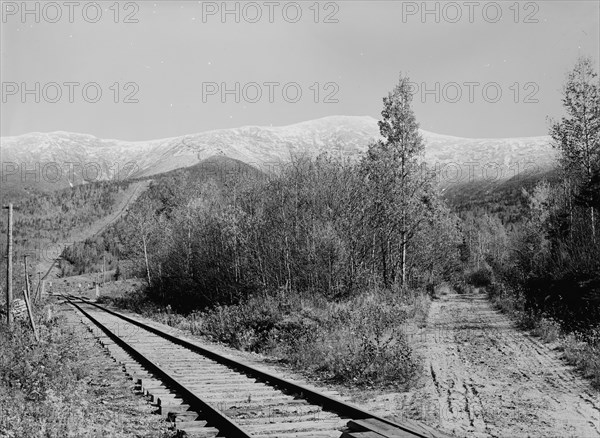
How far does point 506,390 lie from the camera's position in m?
9.20

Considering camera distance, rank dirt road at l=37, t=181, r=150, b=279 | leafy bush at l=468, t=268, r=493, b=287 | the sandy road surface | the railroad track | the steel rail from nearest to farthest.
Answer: the railroad track
the steel rail
the sandy road surface
leafy bush at l=468, t=268, r=493, b=287
dirt road at l=37, t=181, r=150, b=279

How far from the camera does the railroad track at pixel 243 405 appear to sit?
6.26m

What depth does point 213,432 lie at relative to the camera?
6609 millimetres

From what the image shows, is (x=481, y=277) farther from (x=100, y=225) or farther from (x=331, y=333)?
(x=100, y=225)

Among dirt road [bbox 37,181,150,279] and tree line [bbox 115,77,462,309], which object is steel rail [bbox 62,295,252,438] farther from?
dirt road [bbox 37,181,150,279]

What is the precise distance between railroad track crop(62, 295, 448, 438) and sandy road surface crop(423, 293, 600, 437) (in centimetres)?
148

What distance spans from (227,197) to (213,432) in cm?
2385

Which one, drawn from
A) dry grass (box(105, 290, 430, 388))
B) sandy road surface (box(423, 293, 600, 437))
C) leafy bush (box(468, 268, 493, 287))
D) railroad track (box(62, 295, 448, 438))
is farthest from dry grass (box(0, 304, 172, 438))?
leafy bush (box(468, 268, 493, 287))

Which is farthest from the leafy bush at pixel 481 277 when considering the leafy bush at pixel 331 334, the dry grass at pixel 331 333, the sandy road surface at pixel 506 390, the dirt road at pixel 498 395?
the dirt road at pixel 498 395

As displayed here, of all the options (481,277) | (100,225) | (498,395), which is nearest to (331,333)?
(498,395)

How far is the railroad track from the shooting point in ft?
20.5

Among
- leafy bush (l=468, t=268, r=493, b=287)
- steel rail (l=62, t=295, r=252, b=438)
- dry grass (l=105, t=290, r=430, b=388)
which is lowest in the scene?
leafy bush (l=468, t=268, r=493, b=287)

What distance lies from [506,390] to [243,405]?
14.8 ft

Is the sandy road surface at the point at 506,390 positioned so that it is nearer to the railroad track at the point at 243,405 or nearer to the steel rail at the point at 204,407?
the railroad track at the point at 243,405
